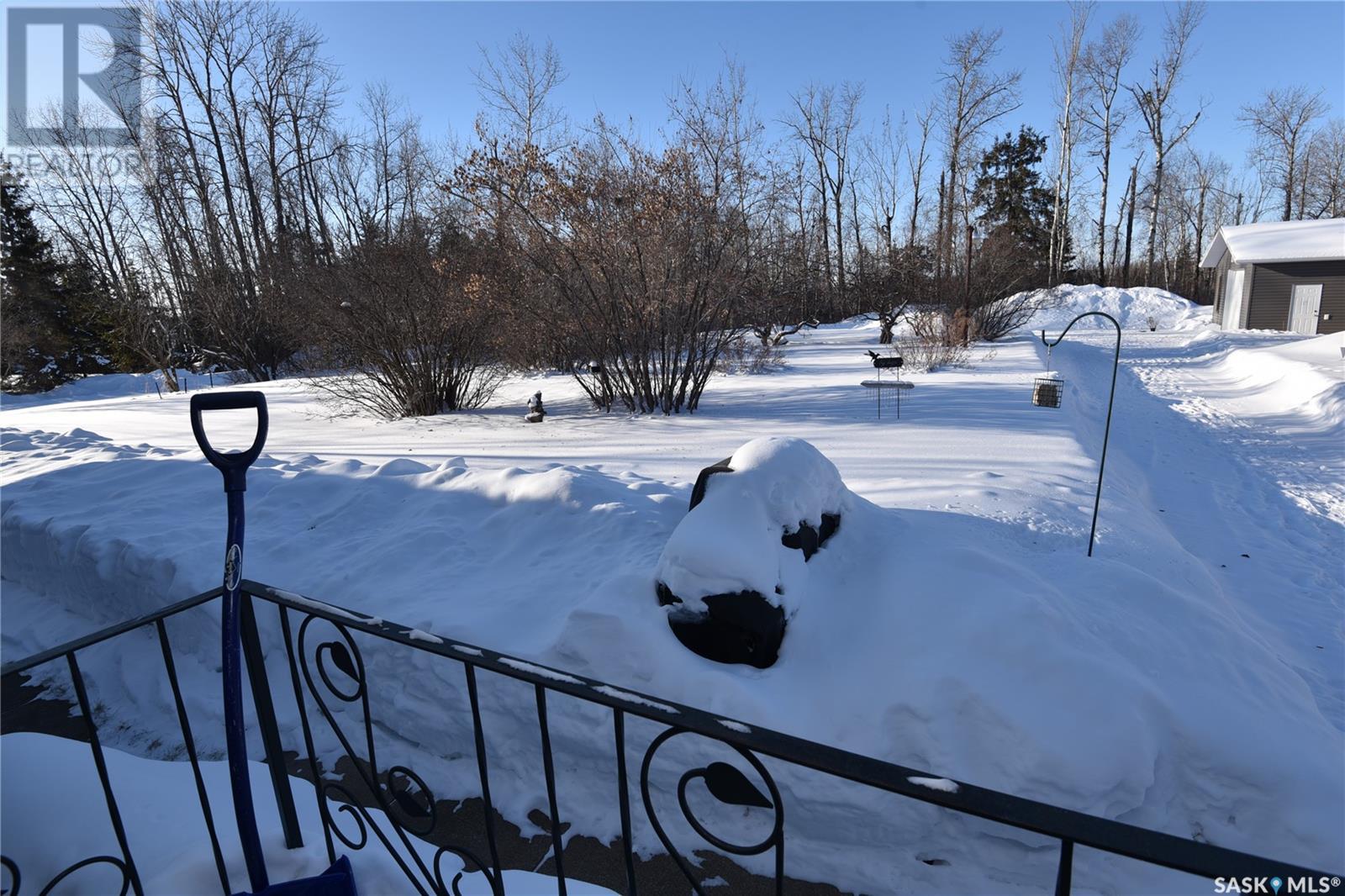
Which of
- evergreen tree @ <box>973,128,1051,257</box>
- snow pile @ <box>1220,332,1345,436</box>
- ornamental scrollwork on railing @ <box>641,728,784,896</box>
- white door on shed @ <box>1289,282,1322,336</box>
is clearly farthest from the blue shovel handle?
evergreen tree @ <box>973,128,1051,257</box>

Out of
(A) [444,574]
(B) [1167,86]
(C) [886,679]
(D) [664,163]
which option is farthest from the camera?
(B) [1167,86]

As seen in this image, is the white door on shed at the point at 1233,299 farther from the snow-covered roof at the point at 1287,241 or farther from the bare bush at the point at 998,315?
the bare bush at the point at 998,315

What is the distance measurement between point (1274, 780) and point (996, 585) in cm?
132

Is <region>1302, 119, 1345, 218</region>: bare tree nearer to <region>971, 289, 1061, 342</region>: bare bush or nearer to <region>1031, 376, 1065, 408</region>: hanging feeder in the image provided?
<region>971, 289, 1061, 342</region>: bare bush

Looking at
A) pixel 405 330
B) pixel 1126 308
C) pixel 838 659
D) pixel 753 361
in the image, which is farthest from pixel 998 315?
pixel 838 659

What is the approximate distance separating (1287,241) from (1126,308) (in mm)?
8224

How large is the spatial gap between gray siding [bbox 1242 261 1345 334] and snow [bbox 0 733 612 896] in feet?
96.7

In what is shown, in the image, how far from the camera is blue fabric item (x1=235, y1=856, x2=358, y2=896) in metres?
1.67

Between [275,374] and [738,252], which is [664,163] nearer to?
[738,252]

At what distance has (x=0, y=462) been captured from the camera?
777 cm

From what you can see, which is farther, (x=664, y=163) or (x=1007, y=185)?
(x=1007, y=185)

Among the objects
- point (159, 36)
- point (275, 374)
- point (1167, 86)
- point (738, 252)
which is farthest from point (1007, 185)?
point (159, 36)

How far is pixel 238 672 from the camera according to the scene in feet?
5.32

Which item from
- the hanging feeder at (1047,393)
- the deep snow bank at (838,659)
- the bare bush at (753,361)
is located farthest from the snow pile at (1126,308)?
the deep snow bank at (838,659)
